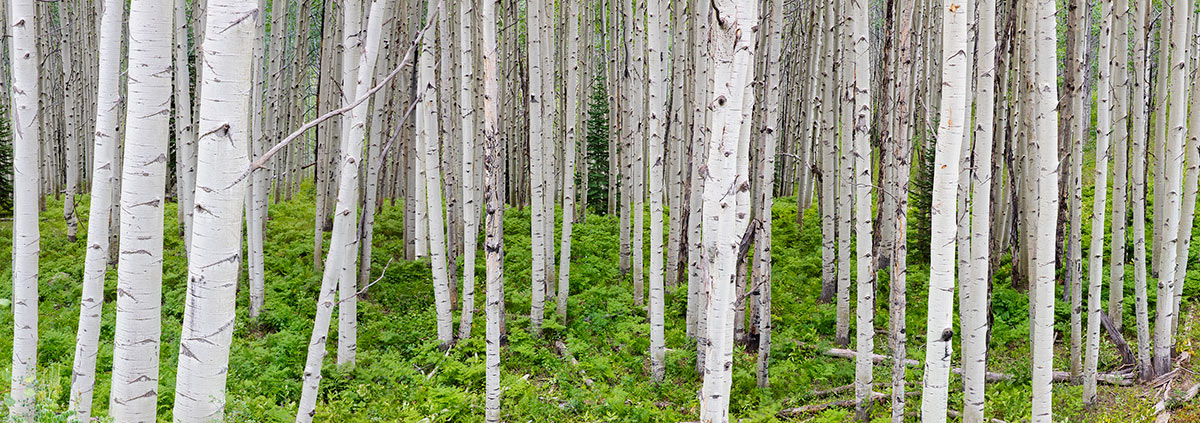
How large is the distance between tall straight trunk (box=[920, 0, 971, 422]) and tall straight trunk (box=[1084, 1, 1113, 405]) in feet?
8.22

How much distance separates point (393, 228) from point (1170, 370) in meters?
9.78

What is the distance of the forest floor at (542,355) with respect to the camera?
5859 mm

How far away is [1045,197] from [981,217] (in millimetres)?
358

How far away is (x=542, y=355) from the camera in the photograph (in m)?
7.09

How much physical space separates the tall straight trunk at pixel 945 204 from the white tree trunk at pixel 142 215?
128 inches

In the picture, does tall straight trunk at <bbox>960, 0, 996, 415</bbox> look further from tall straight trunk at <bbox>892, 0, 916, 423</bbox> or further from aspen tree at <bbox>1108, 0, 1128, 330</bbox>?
aspen tree at <bbox>1108, 0, 1128, 330</bbox>

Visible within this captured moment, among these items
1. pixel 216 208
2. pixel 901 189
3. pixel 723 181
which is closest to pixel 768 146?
pixel 901 189

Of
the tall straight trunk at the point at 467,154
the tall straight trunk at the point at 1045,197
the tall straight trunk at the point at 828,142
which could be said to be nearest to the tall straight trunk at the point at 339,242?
the tall straight trunk at the point at 467,154

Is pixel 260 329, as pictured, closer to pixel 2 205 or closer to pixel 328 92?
pixel 328 92

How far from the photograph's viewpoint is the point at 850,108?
655 centimetres

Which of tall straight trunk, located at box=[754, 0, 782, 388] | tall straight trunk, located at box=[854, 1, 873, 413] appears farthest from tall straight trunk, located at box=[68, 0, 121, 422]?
tall straight trunk, located at box=[854, 1, 873, 413]

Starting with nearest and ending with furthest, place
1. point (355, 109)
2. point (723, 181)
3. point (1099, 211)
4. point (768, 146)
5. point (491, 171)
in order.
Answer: point (723, 181), point (355, 109), point (491, 171), point (1099, 211), point (768, 146)

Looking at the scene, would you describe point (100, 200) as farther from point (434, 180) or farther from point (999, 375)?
point (999, 375)

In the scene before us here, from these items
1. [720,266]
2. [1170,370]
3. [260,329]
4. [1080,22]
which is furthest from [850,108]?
[260,329]
